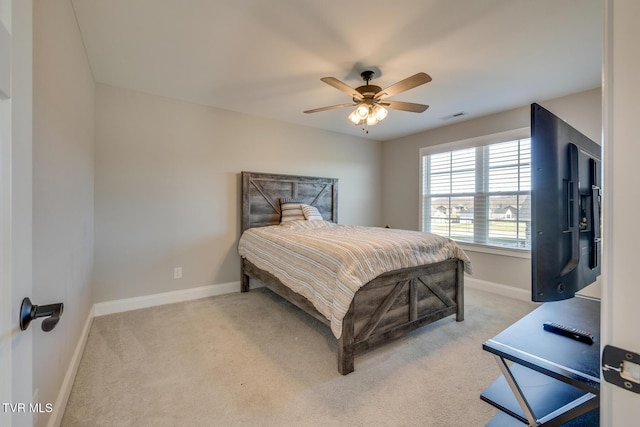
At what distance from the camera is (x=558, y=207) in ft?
2.76

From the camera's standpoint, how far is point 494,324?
274 centimetres

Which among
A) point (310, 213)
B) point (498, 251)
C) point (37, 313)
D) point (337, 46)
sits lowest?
point (498, 251)

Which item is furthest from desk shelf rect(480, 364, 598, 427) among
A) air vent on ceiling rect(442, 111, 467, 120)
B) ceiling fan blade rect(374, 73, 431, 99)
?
air vent on ceiling rect(442, 111, 467, 120)

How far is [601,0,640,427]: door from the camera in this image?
452mm

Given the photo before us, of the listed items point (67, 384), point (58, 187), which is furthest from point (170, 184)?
point (67, 384)

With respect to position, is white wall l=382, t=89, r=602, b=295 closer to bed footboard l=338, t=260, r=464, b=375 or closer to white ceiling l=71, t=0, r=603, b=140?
white ceiling l=71, t=0, r=603, b=140

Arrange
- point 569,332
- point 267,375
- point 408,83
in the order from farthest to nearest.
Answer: point 408,83 < point 267,375 < point 569,332

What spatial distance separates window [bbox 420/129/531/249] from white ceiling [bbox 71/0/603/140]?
72 cm

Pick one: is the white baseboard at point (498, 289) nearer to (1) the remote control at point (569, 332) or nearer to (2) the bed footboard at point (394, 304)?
(2) the bed footboard at point (394, 304)

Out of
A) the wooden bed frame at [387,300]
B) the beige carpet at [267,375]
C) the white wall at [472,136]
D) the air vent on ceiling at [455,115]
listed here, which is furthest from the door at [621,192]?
the air vent on ceiling at [455,115]

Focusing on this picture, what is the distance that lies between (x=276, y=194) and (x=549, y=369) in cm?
348

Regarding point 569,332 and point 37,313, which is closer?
point 37,313

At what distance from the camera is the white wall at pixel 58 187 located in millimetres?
1252

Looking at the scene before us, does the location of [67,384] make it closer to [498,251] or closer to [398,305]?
[398,305]
